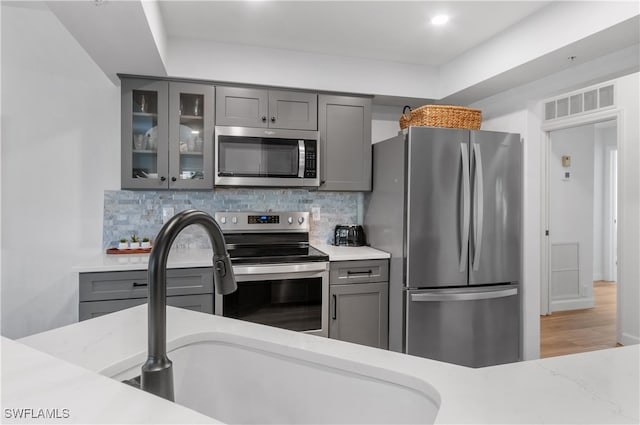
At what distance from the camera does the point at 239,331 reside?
1.06 meters

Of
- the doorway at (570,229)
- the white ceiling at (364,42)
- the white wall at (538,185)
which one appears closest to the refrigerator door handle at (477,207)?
the white wall at (538,185)

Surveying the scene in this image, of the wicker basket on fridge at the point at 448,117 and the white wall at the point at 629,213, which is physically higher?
the wicker basket on fridge at the point at 448,117

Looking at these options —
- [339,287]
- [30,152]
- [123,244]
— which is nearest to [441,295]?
[339,287]

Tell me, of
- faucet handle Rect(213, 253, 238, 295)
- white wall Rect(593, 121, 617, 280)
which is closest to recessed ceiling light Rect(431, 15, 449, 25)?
faucet handle Rect(213, 253, 238, 295)

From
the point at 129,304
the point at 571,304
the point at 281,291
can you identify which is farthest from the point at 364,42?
the point at 571,304

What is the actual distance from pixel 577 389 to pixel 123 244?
2782 millimetres

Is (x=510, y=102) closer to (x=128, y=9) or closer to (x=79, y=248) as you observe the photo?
(x=128, y=9)

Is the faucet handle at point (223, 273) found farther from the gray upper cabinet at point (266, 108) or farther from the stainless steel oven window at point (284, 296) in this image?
the gray upper cabinet at point (266, 108)

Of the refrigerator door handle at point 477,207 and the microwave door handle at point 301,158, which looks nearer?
the refrigerator door handle at point 477,207

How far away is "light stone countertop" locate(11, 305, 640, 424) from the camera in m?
0.63

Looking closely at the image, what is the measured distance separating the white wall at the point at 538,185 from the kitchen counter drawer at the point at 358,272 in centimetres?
118

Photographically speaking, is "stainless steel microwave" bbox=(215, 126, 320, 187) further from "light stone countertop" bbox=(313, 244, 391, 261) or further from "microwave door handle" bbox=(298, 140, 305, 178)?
"light stone countertop" bbox=(313, 244, 391, 261)

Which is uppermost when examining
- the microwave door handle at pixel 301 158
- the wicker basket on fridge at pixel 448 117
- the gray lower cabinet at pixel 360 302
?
A: the wicker basket on fridge at pixel 448 117

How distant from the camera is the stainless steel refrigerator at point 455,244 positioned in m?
2.61
